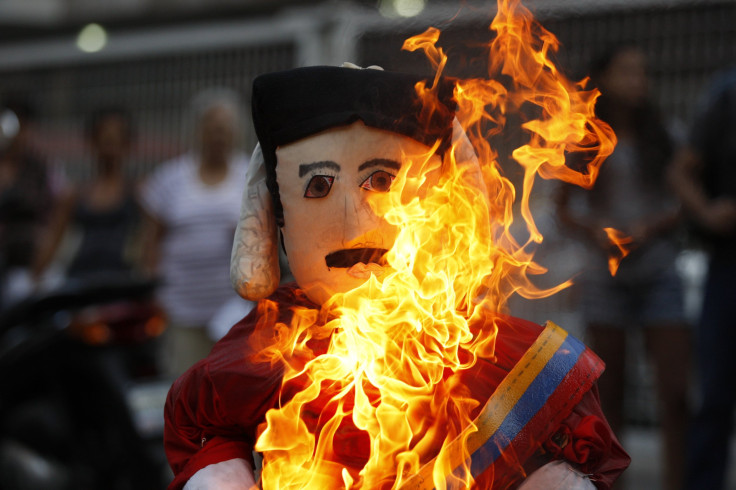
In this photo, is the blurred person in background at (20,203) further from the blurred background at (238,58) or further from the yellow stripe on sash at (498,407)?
the yellow stripe on sash at (498,407)

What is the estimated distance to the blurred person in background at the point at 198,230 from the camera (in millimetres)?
4852

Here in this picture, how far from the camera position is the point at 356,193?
2207mm

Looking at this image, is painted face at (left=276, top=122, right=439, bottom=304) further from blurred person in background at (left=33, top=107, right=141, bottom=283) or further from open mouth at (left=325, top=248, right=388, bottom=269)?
blurred person in background at (left=33, top=107, right=141, bottom=283)

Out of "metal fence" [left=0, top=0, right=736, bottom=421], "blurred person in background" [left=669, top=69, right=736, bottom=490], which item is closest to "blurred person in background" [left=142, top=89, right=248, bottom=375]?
"metal fence" [left=0, top=0, right=736, bottom=421]

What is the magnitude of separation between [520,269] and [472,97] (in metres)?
0.43

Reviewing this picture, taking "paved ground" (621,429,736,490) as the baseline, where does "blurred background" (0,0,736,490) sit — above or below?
above

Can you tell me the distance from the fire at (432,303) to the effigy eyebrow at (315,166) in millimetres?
133

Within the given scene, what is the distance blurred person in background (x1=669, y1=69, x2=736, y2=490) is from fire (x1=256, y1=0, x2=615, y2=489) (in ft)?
6.10

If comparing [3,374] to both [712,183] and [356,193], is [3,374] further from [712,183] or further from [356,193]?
[712,183]

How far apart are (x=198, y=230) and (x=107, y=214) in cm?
69

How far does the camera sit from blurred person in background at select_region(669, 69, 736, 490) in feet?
13.0

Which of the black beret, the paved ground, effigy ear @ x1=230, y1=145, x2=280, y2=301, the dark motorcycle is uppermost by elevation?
the black beret

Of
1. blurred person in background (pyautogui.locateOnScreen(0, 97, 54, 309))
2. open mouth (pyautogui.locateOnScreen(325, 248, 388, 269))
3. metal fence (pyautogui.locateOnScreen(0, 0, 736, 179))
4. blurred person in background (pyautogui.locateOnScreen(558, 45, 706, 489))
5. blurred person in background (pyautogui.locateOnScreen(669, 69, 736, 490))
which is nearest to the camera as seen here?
open mouth (pyautogui.locateOnScreen(325, 248, 388, 269))

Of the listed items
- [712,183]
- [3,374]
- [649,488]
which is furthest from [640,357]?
[3,374]
